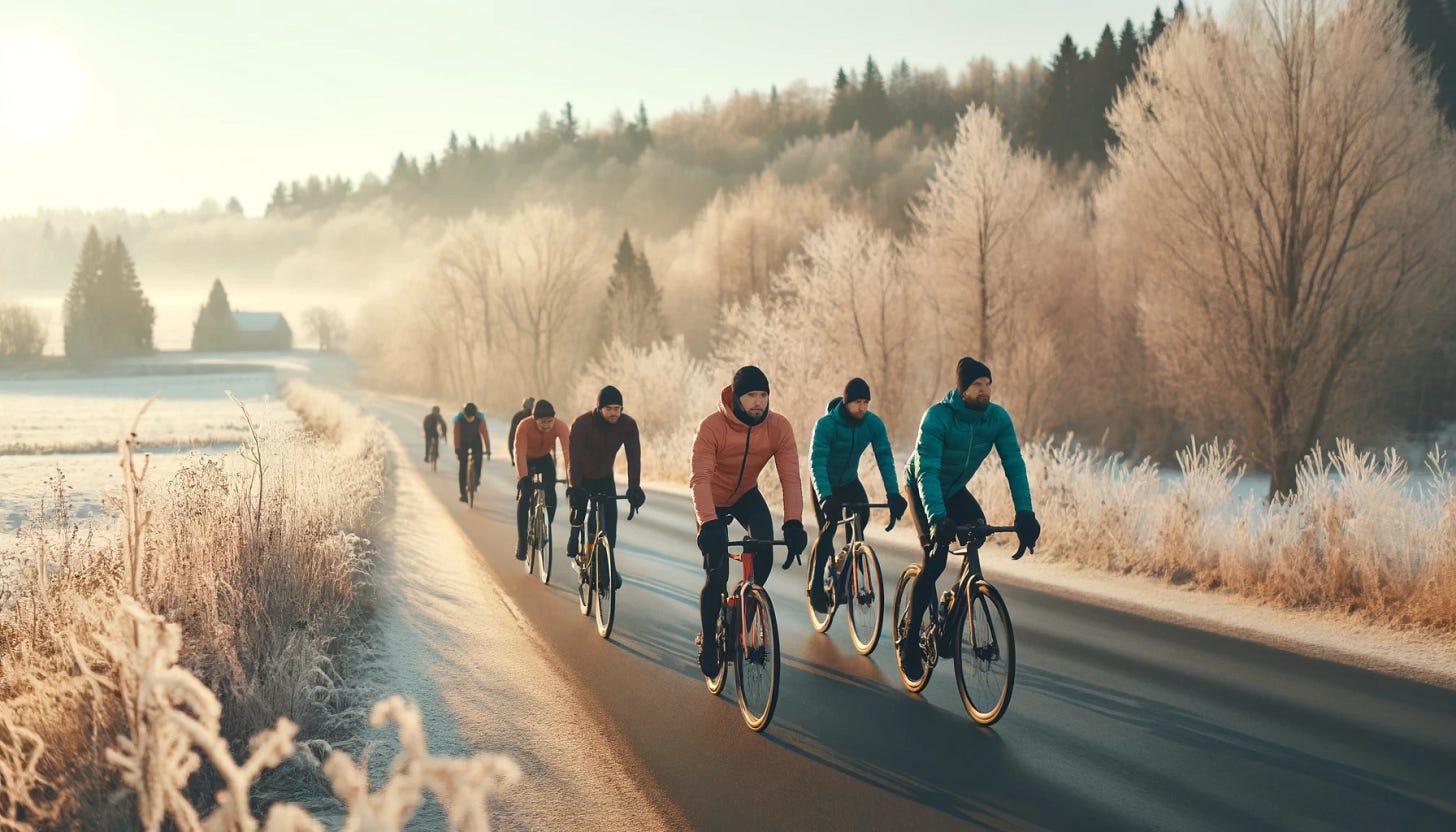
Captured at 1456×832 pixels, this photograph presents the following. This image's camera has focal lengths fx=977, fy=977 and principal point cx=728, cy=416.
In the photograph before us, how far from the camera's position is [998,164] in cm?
2806

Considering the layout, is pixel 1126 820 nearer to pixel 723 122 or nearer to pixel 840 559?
pixel 840 559

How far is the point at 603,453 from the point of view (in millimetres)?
9594

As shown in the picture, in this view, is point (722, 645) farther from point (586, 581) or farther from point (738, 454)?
point (586, 581)

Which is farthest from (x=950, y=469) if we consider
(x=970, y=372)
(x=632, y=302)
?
(x=632, y=302)

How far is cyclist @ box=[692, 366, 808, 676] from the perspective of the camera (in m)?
6.45

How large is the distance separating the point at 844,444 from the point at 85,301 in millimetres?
138363

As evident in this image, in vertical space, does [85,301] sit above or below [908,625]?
above

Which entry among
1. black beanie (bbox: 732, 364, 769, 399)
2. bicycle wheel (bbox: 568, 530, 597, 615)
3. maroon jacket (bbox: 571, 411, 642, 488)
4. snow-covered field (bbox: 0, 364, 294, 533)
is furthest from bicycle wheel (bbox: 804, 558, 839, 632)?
snow-covered field (bbox: 0, 364, 294, 533)

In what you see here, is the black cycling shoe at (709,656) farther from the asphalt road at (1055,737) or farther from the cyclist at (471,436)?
the cyclist at (471,436)

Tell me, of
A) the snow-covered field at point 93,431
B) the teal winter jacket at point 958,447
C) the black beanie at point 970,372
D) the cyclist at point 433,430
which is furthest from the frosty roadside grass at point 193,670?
the cyclist at point 433,430

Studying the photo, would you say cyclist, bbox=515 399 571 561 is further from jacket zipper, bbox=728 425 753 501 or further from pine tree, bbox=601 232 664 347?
pine tree, bbox=601 232 664 347

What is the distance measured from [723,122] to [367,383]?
3081 inches

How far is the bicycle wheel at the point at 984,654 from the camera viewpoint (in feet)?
19.7

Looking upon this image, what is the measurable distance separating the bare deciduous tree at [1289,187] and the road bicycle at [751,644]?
1502 centimetres
